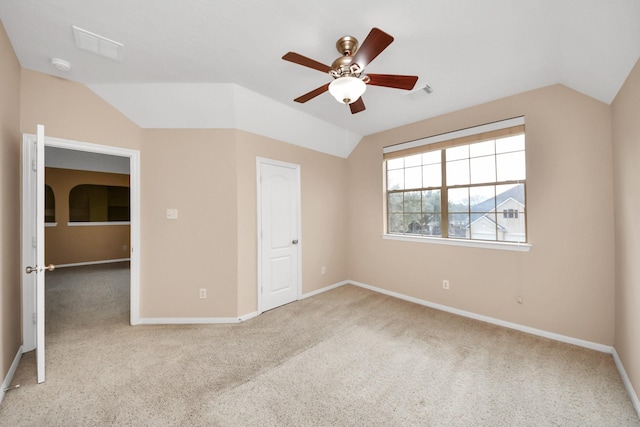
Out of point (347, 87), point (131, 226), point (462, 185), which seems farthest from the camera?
point (462, 185)

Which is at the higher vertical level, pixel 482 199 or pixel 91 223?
pixel 482 199

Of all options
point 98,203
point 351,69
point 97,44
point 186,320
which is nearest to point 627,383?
point 351,69

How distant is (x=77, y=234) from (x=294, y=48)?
7.44m

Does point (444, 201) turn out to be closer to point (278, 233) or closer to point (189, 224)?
point (278, 233)

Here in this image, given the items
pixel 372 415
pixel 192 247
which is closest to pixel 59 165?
pixel 192 247

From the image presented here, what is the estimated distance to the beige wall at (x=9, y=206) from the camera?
6.24ft

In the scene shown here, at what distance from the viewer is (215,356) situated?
2.36 metres

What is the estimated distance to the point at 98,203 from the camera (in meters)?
6.71

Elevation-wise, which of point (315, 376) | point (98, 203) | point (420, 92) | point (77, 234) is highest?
point (420, 92)

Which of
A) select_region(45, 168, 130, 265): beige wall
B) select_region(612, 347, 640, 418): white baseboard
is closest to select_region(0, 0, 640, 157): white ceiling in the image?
select_region(612, 347, 640, 418): white baseboard

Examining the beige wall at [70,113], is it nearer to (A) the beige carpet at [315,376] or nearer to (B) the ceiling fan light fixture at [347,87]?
(A) the beige carpet at [315,376]

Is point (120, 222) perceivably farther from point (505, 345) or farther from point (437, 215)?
point (505, 345)

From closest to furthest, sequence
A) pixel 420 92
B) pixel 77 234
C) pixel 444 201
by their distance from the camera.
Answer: pixel 420 92
pixel 444 201
pixel 77 234

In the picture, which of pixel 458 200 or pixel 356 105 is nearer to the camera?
pixel 356 105
